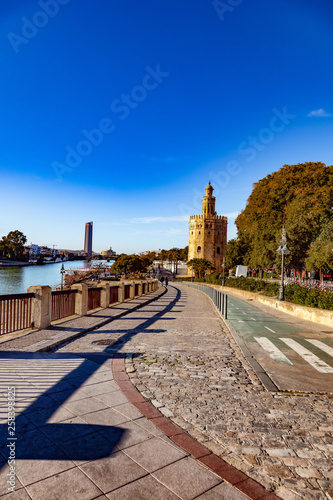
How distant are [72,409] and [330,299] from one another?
12919 millimetres

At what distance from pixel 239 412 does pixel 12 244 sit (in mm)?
156304

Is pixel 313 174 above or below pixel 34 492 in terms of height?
above

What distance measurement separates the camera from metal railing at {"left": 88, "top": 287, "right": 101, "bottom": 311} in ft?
48.0

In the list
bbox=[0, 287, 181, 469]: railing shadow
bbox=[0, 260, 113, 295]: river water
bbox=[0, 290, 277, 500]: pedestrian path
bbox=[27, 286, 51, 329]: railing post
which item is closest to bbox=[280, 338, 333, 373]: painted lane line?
bbox=[0, 290, 277, 500]: pedestrian path

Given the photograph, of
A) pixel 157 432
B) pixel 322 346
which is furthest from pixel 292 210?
pixel 157 432

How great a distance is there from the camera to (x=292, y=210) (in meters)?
29.3

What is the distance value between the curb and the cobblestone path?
10 centimetres

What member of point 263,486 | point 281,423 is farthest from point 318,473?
point 281,423

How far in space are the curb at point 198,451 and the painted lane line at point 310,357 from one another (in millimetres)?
4127

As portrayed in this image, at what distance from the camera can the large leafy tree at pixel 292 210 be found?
93.2 ft

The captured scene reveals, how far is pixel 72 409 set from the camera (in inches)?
168

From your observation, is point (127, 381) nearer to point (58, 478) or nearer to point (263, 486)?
point (58, 478)

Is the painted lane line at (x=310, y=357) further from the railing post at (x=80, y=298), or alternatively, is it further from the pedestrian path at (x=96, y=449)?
the railing post at (x=80, y=298)

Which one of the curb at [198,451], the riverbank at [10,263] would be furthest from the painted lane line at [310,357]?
the riverbank at [10,263]
